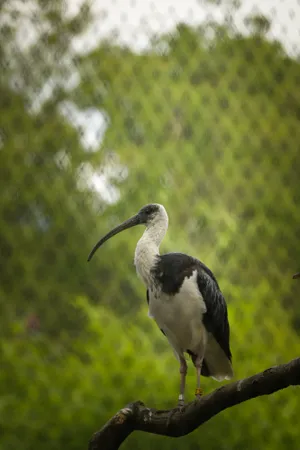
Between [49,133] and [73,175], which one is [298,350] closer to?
[73,175]

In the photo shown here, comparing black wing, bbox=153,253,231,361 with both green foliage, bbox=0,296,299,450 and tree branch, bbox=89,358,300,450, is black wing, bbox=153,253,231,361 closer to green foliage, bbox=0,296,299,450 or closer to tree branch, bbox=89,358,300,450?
tree branch, bbox=89,358,300,450

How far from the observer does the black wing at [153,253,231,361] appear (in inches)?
68.6

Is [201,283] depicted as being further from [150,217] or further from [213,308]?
[150,217]

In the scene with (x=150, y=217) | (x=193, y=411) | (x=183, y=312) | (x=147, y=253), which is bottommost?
(x=193, y=411)

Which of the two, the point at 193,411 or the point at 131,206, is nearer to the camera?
the point at 193,411

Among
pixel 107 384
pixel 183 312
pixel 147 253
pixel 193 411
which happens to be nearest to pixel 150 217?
pixel 147 253

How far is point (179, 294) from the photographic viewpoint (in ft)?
5.76

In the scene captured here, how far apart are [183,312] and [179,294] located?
0.05 metres

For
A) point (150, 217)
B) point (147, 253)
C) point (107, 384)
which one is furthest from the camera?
point (107, 384)

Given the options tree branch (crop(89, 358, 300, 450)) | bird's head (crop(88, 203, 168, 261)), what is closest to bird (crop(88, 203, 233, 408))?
bird's head (crop(88, 203, 168, 261))

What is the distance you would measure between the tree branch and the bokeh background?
1372 mm

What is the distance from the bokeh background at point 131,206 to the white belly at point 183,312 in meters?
1.11

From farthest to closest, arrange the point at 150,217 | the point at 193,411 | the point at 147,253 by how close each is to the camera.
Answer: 1. the point at 150,217
2. the point at 147,253
3. the point at 193,411

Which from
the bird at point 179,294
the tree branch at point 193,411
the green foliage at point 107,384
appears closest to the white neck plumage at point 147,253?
the bird at point 179,294
